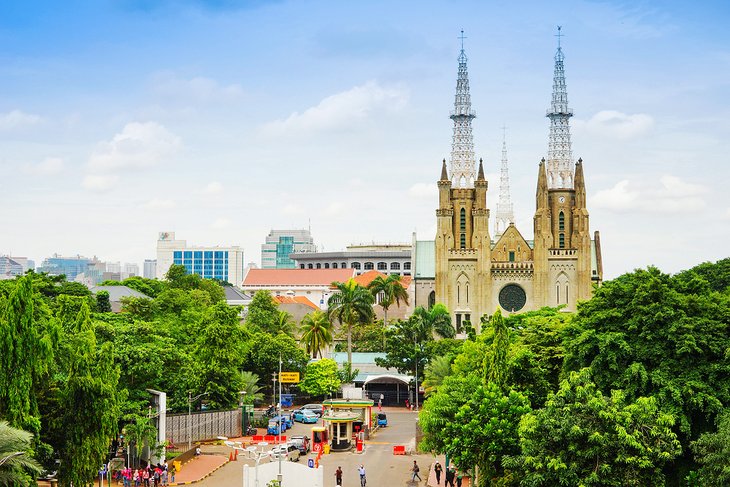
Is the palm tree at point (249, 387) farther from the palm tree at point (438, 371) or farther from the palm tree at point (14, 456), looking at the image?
the palm tree at point (14, 456)

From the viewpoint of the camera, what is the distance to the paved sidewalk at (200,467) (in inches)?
1588

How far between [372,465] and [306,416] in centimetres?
1624

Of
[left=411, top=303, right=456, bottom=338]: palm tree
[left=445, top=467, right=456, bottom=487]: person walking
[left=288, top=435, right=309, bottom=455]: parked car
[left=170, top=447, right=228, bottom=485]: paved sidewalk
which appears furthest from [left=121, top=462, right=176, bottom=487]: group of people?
[left=411, top=303, right=456, bottom=338]: palm tree

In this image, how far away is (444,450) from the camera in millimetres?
35312

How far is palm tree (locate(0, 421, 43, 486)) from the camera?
28.9 m

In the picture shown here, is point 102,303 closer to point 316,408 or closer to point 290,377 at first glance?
point 290,377

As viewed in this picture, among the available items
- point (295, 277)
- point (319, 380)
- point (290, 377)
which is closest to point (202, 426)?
point (290, 377)

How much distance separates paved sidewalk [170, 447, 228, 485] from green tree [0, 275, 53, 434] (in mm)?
9013

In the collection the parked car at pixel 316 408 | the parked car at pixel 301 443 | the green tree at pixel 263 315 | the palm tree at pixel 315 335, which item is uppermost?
the green tree at pixel 263 315

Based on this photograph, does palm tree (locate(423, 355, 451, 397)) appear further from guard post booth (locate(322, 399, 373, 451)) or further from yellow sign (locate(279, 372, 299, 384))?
yellow sign (locate(279, 372, 299, 384))

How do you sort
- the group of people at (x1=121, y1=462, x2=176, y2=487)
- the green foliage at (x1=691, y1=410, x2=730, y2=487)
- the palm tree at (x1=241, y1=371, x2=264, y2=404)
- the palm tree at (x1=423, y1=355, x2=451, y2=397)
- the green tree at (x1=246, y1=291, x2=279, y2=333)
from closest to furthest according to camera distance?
the green foliage at (x1=691, y1=410, x2=730, y2=487) < the group of people at (x1=121, y1=462, x2=176, y2=487) < the palm tree at (x1=423, y1=355, x2=451, y2=397) < the palm tree at (x1=241, y1=371, x2=264, y2=404) < the green tree at (x1=246, y1=291, x2=279, y2=333)

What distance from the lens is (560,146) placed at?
95750 millimetres

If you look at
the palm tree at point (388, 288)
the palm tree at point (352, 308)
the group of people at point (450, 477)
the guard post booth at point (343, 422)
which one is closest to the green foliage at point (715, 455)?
the group of people at point (450, 477)

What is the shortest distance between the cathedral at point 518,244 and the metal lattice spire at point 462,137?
10 cm
